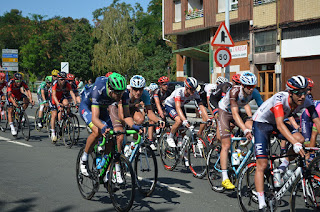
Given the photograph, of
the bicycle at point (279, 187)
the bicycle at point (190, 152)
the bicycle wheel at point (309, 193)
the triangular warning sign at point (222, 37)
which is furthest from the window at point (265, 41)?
the bicycle wheel at point (309, 193)

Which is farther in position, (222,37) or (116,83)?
(222,37)

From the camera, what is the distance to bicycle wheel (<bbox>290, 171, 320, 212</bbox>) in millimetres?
4531

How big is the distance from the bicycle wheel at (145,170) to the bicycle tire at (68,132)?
17.5ft

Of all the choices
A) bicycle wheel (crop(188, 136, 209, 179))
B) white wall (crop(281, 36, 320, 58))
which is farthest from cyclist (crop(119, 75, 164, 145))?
white wall (crop(281, 36, 320, 58))

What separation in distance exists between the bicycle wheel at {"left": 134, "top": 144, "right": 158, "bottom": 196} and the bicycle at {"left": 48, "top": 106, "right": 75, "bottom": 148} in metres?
5.30

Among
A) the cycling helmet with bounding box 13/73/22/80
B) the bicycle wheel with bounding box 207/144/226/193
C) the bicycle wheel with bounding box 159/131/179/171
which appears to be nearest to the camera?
the bicycle wheel with bounding box 207/144/226/193

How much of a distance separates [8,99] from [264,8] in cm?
1937

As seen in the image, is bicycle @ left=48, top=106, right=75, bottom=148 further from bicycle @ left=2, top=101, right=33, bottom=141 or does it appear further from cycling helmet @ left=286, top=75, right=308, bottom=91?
cycling helmet @ left=286, top=75, right=308, bottom=91

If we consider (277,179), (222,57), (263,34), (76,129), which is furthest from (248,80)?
(263,34)

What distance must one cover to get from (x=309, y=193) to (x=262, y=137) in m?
0.94

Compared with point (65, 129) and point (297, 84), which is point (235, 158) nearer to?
point (297, 84)

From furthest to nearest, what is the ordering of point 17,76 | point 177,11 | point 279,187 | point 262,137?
point 177,11 < point 17,76 < point 262,137 < point 279,187

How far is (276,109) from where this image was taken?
16.1ft

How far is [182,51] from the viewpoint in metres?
34.4
